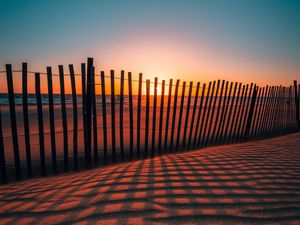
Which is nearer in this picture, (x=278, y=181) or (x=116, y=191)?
(x=116, y=191)

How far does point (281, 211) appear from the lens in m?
2.45

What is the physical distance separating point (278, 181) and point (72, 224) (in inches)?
105

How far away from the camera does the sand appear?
2.29m

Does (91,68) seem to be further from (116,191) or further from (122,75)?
(116,191)

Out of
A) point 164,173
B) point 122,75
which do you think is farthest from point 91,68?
point 164,173

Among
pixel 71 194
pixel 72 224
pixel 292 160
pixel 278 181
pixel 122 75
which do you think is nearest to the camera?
pixel 72 224

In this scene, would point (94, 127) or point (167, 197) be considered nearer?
point (167, 197)

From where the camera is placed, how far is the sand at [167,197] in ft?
7.53

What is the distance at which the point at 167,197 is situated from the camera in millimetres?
2693

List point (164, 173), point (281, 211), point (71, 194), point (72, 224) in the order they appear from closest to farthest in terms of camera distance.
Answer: point (72, 224), point (281, 211), point (71, 194), point (164, 173)

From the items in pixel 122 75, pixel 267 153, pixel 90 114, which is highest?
pixel 122 75

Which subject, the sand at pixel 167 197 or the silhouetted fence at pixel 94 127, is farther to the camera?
the silhouetted fence at pixel 94 127

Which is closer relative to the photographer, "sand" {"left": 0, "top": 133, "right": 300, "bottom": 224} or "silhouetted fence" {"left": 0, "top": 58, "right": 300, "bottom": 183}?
"sand" {"left": 0, "top": 133, "right": 300, "bottom": 224}

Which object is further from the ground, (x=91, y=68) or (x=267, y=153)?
(x=91, y=68)
